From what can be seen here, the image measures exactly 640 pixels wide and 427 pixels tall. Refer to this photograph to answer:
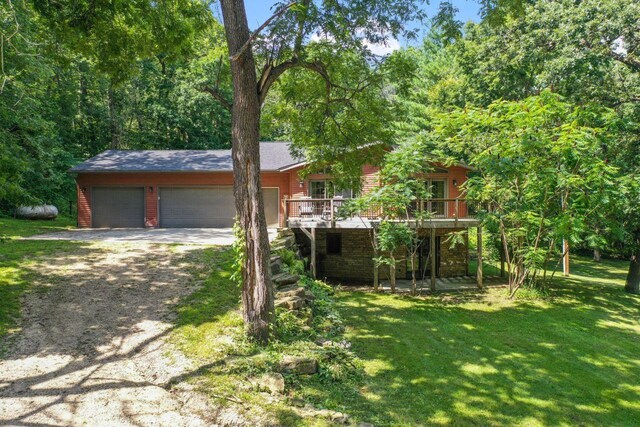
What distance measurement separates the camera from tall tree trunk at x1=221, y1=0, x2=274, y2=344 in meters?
5.83

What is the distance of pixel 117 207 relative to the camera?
59.0 ft

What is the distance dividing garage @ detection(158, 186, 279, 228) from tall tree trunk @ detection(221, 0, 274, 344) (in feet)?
39.5

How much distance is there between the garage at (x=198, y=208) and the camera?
17969mm

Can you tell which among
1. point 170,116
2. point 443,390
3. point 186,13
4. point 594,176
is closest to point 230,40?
point 186,13

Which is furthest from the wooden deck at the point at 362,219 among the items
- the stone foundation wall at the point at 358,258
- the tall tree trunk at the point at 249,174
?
the tall tree trunk at the point at 249,174

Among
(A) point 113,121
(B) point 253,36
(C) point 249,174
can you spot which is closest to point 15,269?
(C) point 249,174

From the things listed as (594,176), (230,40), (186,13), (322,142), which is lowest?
(594,176)

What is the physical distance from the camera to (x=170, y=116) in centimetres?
2656

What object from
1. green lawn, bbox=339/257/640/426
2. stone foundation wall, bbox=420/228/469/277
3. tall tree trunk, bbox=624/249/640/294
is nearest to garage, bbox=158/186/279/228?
stone foundation wall, bbox=420/228/469/277

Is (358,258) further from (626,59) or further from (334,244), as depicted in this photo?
(626,59)

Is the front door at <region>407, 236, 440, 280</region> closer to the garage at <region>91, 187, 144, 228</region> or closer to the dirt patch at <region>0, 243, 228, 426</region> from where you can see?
the dirt patch at <region>0, 243, 228, 426</region>

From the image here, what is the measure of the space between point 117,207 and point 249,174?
1465 cm

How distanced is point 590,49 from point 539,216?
526cm

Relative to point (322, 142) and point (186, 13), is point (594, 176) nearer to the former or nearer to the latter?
point (322, 142)
